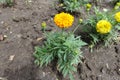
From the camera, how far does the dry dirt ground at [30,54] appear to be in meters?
2.66

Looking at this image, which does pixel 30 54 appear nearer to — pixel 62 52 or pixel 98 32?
pixel 62 52

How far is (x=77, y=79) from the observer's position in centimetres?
266

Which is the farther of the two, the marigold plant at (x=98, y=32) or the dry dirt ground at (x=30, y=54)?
the marigold plant at (x=98, y=32)

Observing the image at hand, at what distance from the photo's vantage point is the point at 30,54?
2.82 m

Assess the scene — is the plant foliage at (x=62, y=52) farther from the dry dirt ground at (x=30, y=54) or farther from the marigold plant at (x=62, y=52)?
the dry dirt ground at (x=30, y=54)

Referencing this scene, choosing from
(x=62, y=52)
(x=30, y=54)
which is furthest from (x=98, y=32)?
(x=30, y=54)

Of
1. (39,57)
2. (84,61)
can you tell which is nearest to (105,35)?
(84,61)

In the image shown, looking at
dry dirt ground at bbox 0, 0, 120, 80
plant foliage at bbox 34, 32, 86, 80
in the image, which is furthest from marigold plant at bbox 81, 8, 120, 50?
plant foliage at bbox 34, 32, 86, 80

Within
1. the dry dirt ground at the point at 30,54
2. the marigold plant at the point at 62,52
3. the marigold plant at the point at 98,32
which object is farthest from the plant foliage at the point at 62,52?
the marigold plant at the point at 98,32

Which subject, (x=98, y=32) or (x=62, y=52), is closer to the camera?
(x=62, y=52)

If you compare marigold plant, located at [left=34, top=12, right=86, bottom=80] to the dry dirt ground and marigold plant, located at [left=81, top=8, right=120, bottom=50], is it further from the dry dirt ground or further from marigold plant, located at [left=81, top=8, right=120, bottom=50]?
marigold plant, located at [left=81, top=8, right=120, bottom=50]

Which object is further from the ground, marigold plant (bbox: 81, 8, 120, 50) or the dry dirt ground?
marigold plant (bbox: 81, 8, 120, 50)

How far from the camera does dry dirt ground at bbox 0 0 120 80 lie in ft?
8.73

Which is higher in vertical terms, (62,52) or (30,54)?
(62,52)
